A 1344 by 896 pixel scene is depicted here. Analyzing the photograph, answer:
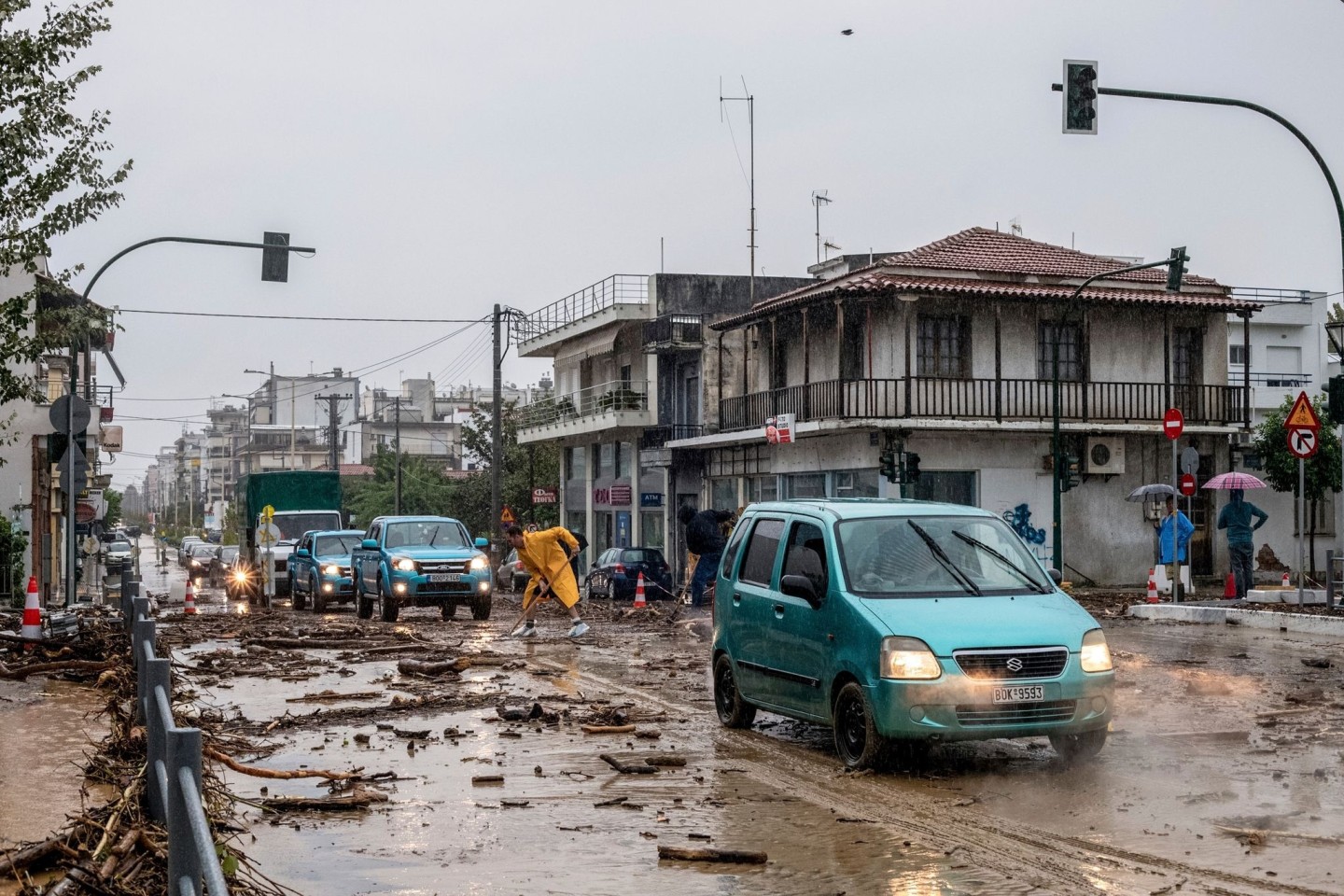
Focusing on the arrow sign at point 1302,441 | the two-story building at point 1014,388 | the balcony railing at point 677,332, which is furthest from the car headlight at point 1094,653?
the balcony railing at point 677,332

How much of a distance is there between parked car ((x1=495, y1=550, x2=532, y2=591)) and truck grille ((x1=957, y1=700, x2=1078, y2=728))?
33.4 m

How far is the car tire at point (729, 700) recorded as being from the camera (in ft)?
38.3

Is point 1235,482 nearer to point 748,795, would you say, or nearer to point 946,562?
point 946,562

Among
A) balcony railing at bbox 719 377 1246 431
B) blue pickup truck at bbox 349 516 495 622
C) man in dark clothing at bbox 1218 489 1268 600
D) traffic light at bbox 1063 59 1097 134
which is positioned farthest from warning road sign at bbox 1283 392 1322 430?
balcony railing at bbox 719 377 1246 431

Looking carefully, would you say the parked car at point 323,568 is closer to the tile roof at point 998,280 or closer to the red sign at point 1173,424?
the tile roof at point 998,280

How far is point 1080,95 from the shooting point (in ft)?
61.4

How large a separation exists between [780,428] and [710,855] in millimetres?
32775

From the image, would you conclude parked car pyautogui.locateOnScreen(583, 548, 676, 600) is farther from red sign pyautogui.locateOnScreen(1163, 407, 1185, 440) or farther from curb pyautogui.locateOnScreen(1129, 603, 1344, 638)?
curb pyautogui.locateOnScreen(1129, 603, 1344, 638)

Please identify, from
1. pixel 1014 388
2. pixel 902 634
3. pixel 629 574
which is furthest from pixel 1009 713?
pixel 1014 388

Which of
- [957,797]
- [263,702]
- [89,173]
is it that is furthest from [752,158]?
[957,797]

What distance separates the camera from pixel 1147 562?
133 feet

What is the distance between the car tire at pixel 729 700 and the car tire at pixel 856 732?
1.60 meters

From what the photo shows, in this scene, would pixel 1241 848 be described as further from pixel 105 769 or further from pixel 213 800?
pixel 105 769

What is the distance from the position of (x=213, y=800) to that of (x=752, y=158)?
141 ft
